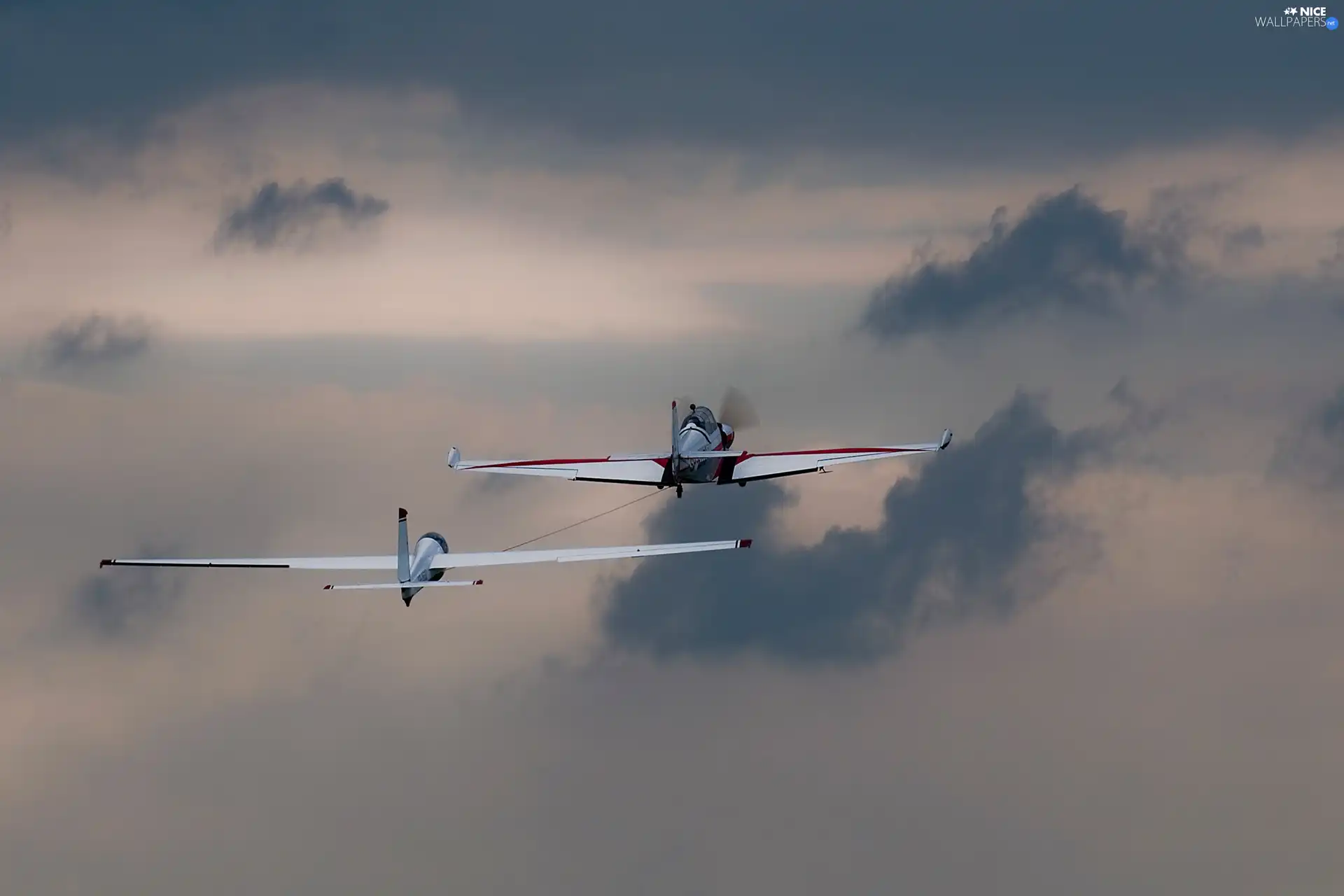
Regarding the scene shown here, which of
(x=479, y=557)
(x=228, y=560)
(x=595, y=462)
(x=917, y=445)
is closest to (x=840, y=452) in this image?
(x=917, y=445)

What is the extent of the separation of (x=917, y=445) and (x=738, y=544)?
30.2 meters

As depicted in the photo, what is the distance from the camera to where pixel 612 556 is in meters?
136

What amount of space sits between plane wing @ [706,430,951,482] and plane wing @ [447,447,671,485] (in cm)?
429

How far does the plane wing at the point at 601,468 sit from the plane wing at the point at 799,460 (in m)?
4.29

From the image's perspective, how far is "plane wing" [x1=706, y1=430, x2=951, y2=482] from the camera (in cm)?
15112

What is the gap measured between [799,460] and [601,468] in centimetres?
1460

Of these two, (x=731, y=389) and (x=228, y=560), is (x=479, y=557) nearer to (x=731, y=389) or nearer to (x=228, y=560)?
(x=228, y=560)

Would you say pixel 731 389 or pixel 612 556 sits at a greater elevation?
pixel 731 389

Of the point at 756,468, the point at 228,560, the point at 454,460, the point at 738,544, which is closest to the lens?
the point at 738,544

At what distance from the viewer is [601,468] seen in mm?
154750

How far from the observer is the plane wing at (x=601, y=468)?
151250 millimetres

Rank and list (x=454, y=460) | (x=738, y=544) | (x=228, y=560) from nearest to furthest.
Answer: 1. (x=738, y=544)
2. (x=228, y=560)
3. (x=454, y=460)

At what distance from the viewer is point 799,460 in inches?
5994

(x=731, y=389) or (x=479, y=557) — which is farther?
(x=731, y=389)
